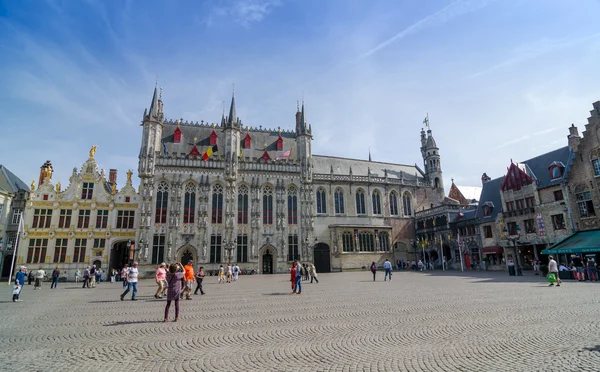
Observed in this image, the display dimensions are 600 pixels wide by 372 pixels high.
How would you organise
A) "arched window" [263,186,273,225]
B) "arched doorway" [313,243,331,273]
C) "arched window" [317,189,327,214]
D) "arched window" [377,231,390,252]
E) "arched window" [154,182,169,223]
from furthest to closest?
"arched window" [377,231,390,252]
"arched window" [317,189,327,214]
"arched doorway" [313,243,331,273]
"arched window" [263,186,273,225]
"arched window" [154,182,169,223]

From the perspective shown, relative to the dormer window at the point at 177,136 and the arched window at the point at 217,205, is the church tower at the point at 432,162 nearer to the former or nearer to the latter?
the arched window at the point at 217,205

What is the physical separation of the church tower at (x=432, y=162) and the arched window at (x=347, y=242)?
19274 mm

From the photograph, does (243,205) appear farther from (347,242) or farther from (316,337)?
(316,337)

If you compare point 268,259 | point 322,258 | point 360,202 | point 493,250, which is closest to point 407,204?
point 360,202

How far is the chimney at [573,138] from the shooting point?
30.2m

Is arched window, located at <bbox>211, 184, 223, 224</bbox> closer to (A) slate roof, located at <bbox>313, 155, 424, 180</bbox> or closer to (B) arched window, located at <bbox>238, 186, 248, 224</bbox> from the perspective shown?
(B) arched window, located at <bbox>238, 186, 248, 224</bbox>

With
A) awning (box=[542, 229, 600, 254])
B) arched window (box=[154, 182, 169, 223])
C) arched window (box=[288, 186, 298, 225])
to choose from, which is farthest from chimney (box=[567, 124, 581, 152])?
arched window (box=[154, 182, 169, 223])

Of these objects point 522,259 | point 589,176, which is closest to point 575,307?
point 589,176

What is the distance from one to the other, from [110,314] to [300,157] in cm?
3614

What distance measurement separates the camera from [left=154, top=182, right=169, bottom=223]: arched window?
128 feet

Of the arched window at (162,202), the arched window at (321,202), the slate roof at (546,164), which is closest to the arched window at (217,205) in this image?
the arched window at (162,202)

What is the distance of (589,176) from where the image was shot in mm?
28891

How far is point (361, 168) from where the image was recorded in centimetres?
5350

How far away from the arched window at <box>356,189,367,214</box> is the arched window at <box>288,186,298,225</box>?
987 centimetres
